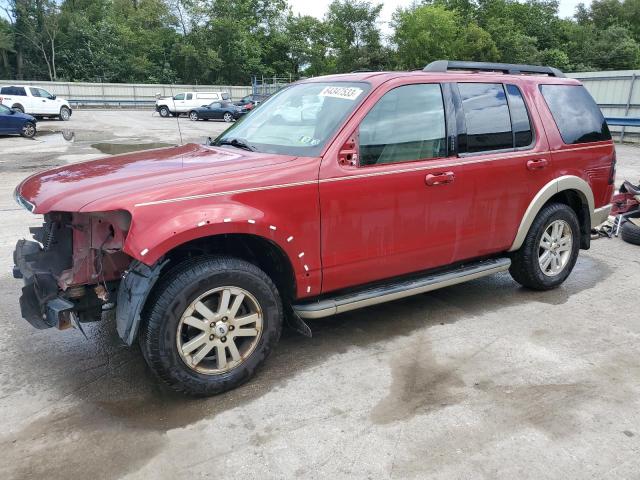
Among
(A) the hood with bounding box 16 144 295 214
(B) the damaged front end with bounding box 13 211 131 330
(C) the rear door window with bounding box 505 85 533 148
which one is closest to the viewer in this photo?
(A) the hood with bounding box 16 144 295 214

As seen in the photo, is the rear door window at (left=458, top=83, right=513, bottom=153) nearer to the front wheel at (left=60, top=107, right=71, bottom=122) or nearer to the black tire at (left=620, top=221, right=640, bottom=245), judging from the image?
the black tire at (left=620, top=221, right=640, bottom=245)

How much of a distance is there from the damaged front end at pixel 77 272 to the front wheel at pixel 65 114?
28966mm

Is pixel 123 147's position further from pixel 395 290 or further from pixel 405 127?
pixel 395 290

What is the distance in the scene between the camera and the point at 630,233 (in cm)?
686

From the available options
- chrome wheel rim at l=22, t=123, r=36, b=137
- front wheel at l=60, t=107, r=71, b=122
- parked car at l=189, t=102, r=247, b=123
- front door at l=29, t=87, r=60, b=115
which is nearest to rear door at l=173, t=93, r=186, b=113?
parked car at l=189, t=102, r=247, b=123

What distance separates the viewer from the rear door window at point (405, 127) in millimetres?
3744

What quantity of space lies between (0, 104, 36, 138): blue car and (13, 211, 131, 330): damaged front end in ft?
62.1

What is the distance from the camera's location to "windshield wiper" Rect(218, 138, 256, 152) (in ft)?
13.0

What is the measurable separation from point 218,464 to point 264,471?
0.24 m

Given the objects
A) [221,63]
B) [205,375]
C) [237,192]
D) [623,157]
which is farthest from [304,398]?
[221,63]

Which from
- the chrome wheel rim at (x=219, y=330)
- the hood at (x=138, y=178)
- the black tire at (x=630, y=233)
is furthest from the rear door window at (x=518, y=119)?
the black tire at (x=630, y=233)

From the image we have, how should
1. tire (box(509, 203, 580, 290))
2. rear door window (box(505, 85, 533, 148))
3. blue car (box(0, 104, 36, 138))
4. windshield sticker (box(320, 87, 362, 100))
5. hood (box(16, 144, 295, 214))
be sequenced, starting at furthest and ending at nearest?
blue car (box(0, 104, 36, 138))
tire (box(509, 203, 580, 290))
rear door window (box(505, 85, 533, 148))
windshield sticker (box(320, 87, 362, 100))
hood (box(16, 144, 295, 214))

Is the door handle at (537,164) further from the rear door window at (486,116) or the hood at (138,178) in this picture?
the hood at (138,178)

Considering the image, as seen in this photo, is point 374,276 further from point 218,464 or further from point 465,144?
point 218,464
